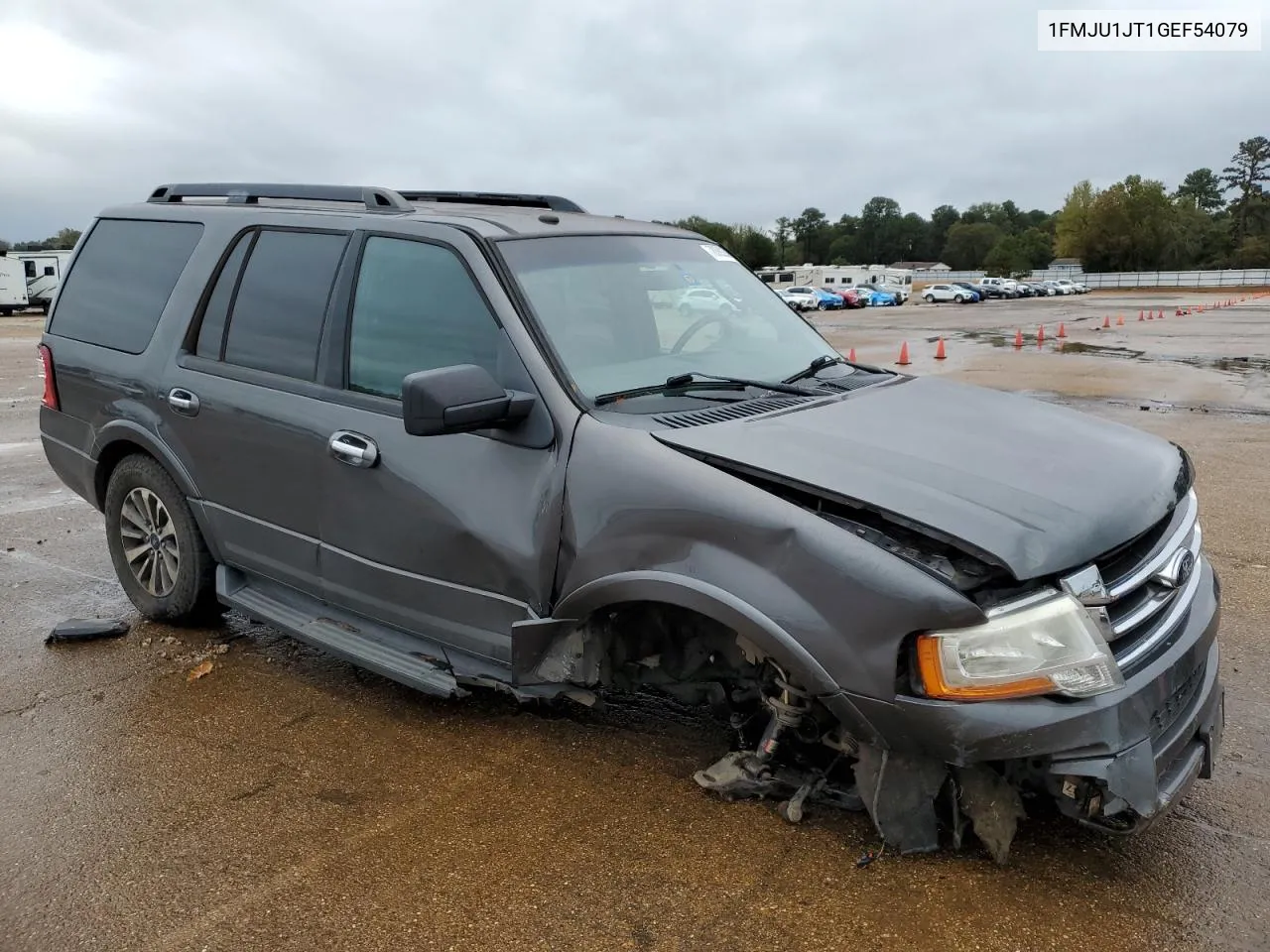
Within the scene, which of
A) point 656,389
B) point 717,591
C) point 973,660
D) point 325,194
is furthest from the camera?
point 325,194

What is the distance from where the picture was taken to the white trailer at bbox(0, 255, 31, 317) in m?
38.9

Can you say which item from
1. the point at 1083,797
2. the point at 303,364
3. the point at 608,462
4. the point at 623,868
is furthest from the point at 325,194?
the point at 1083,797

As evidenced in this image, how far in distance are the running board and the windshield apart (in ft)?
3.66

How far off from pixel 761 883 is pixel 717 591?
0.81 metres

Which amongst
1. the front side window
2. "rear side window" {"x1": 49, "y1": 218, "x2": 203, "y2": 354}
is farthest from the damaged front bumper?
"rear side window" {"x1": 49, "y1": 218, "x2": 203, "y2": 354}

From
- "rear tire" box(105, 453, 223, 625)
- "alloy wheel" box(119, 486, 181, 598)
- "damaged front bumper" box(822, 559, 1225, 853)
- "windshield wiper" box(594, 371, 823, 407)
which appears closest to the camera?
"damaged front bumper" box(822, 559, 1225, 853)

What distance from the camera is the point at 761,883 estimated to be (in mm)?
2756

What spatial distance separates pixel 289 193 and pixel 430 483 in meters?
1.91

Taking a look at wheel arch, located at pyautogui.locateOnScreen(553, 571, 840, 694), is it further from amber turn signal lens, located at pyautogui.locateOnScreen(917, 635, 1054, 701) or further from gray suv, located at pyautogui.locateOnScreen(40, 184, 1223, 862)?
amber turn signal lens, located at pyautogui.locateOnScreen(917, 635, 1054, 701)

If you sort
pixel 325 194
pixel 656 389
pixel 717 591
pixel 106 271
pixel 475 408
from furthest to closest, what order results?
pixel 106 271, pixel 325 194, pixel 656 389, pixel 475 408, pixel 717 591

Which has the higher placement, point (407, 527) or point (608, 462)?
point (608, 462)

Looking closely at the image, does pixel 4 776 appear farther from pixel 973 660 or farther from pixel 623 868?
pixel 973 660

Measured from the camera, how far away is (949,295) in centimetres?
Answer: 6794

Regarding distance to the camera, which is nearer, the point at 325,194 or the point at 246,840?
the point at 246,840
